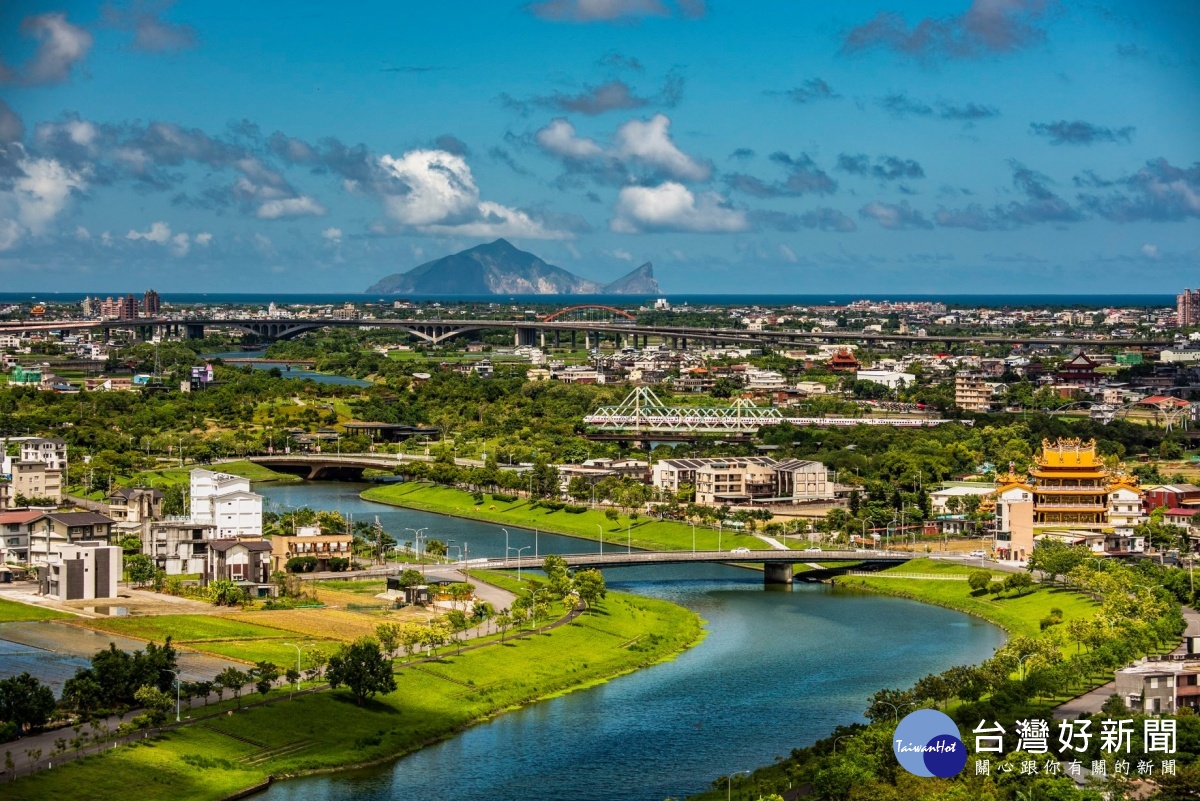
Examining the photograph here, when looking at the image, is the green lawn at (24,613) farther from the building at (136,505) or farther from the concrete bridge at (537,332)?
the concrete bridge at (537,332)

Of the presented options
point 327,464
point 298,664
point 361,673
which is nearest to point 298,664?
point 298,664

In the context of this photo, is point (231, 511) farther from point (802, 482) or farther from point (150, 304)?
point (150, 304)

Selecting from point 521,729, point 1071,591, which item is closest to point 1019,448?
point 1071,591

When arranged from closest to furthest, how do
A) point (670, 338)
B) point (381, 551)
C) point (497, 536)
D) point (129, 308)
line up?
point (381, 551) < point (497, 536) < point (670, 338) < point (129, 308)

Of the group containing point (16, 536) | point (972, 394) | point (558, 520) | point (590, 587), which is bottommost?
point (590, 587)

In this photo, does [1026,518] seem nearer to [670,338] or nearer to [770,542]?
[770,542]

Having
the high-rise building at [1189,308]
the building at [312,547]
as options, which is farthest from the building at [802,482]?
the high-rise building at [1189,308]
